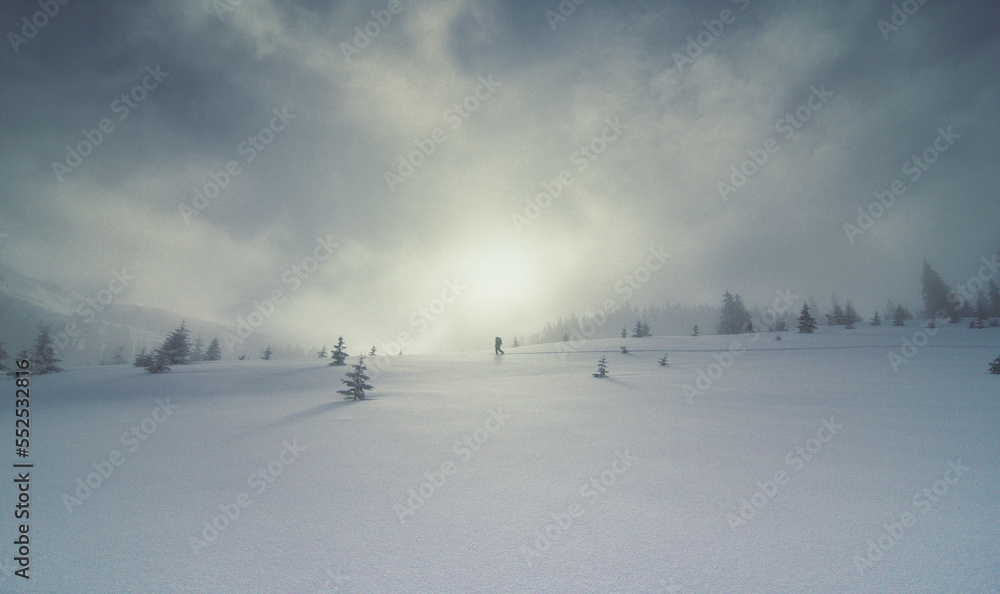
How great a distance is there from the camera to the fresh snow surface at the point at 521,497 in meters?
2.87

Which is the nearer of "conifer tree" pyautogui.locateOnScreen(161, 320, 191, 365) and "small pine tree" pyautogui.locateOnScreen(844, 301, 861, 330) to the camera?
"conifer tree" pyautogui.locateOnScreen(161, 320, 191, 365)

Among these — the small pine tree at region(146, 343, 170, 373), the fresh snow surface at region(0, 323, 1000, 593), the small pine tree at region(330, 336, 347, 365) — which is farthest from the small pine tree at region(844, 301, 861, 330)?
the small pine tree at region(146, 343, 170, 373)

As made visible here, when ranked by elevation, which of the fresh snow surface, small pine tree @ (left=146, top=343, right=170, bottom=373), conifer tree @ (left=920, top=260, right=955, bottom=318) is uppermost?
conifer tree @ (left=920, top=260, right=955, bottom=318)

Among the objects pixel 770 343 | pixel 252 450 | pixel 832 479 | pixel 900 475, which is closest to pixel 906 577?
pixel 832 479

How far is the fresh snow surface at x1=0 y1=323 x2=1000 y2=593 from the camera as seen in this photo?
2.87m

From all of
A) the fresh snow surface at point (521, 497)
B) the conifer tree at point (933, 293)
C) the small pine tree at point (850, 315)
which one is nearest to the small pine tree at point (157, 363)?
the fresh snow surface at point (521, 497)

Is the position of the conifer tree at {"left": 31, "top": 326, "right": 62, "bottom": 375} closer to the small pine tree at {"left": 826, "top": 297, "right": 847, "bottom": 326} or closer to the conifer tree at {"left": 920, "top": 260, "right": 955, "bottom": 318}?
the small pine tree at {"left": 826, "top": 297, "right": 847, "bottom": 326}

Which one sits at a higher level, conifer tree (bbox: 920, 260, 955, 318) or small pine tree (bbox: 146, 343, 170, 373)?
conifer tree (bbox: 920, 260, 955, 318)

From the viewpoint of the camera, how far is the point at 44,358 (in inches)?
669

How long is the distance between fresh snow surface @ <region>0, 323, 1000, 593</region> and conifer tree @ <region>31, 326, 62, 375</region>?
35.6 ft

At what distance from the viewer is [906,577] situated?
2.82 meters

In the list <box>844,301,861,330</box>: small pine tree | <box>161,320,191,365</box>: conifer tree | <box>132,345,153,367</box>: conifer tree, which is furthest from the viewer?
<box>844,301,861,330</box>: small pine tree

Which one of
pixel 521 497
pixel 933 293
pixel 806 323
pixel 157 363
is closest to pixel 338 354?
pixel 157 363

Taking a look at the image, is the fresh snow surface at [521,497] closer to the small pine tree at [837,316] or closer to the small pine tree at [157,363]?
the small pine tree at [157,363]
